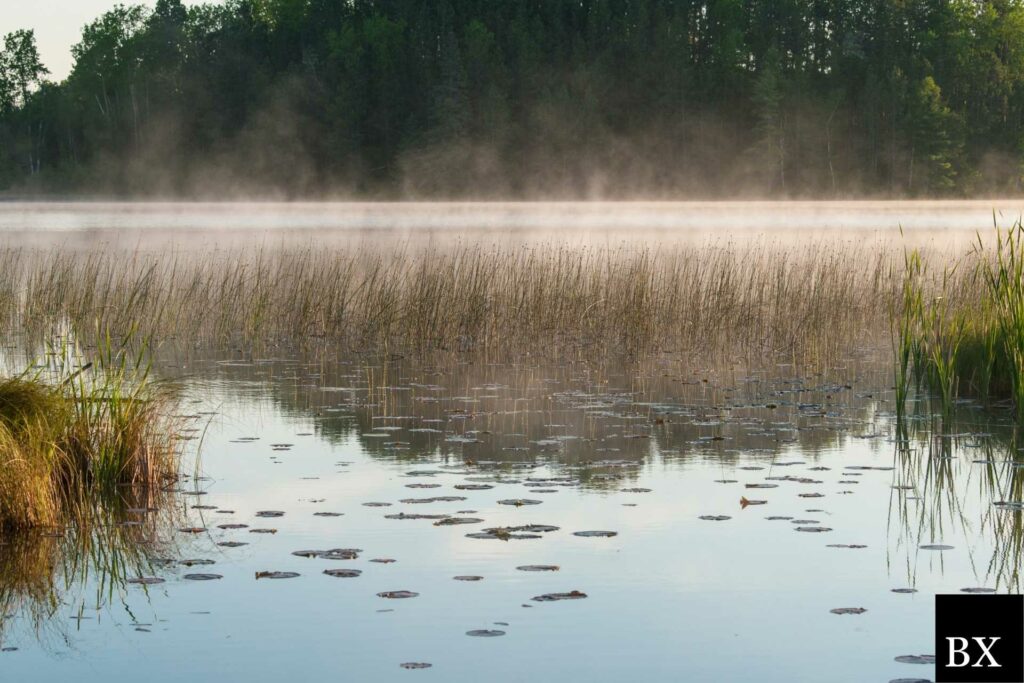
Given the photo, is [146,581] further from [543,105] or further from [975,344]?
[543,105]

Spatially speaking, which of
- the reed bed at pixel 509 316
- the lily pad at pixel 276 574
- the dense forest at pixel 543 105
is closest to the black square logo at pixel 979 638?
the lily pad at pixel 276 574

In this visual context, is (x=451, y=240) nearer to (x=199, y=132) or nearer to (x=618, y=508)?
(x=618, y=508)

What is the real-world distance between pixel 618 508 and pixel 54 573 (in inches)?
96.6

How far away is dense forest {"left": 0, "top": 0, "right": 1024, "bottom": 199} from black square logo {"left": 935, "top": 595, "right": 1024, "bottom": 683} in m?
57.6

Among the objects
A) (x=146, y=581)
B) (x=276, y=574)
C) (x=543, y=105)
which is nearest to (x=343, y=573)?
(x=276, y=574)

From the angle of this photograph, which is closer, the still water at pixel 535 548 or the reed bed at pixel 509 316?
the still water at pixel 535 548

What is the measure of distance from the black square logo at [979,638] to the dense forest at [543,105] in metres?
57.6

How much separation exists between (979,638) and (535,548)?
1.85 m

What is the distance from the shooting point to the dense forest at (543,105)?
62.7m

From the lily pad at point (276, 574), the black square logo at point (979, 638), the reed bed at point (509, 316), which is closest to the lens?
the black square logo at point (979, 638)

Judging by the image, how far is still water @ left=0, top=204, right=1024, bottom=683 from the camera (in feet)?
14.8

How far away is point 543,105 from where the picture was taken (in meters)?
66.2

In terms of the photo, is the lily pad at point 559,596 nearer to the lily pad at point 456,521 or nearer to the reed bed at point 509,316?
the lily pad at point 456,521

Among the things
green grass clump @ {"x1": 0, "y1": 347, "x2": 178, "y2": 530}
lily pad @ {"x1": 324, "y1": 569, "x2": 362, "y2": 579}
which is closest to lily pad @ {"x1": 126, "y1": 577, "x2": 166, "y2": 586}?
lily pad @ {"x1": 324, "y1": 569, "x2": 362, "y2": 579}
